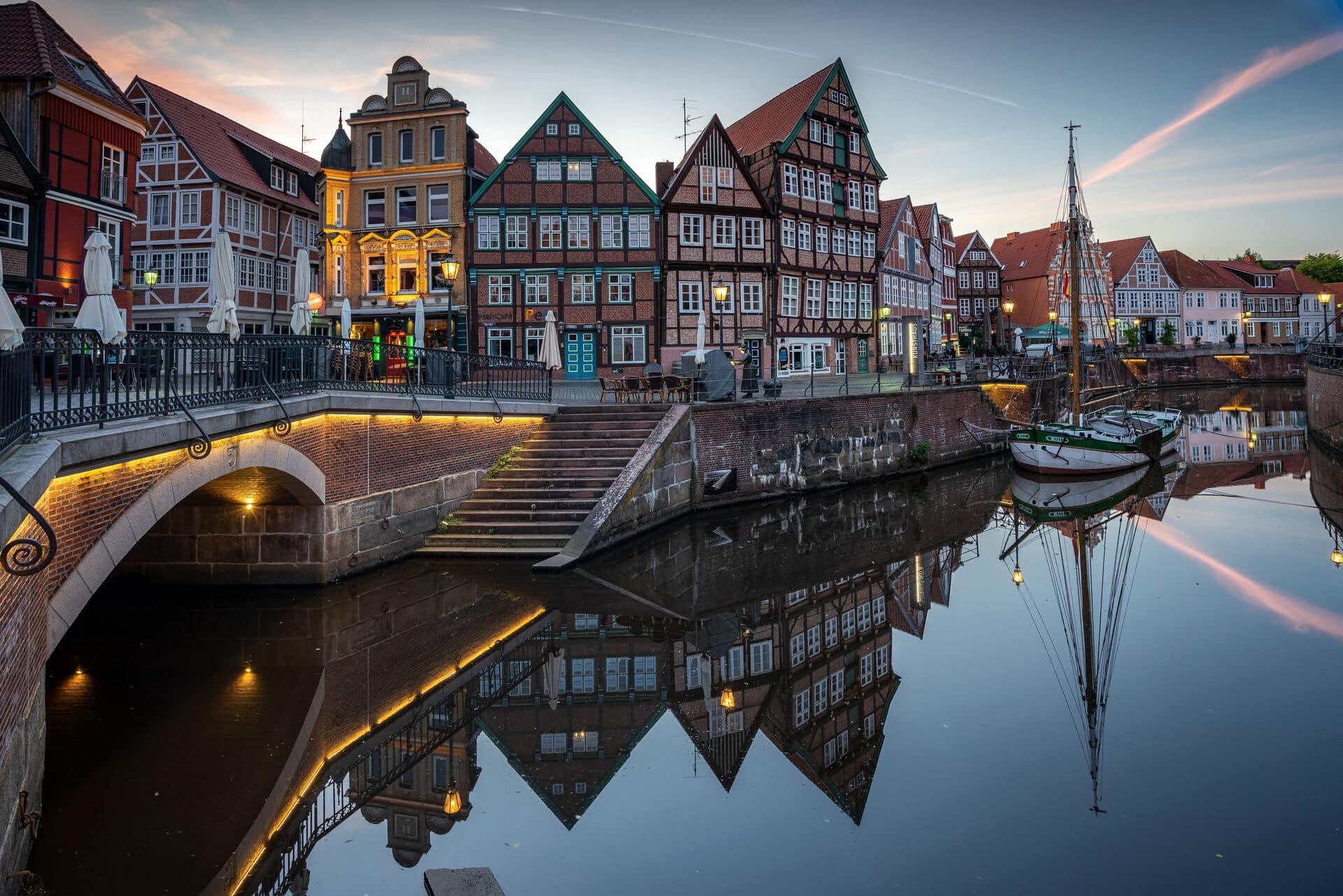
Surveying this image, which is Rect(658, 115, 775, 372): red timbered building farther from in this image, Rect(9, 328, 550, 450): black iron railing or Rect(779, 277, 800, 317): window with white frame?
Rect(9, 328, 550, 450): black iron railing

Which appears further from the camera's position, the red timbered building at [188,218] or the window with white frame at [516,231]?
the red timbered building at [188,218]

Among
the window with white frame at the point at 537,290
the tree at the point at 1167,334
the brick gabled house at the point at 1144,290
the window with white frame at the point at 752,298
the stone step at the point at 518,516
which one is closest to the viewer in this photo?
the stone step at the point at 518,516

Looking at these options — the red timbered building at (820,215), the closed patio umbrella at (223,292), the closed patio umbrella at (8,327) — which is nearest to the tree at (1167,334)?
the red timbered building at (820,215)

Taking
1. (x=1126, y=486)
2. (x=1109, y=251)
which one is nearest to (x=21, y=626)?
(x=1126, y=486)

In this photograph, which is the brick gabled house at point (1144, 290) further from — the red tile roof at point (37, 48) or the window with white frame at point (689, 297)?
the red tile roof at point (37, 48)

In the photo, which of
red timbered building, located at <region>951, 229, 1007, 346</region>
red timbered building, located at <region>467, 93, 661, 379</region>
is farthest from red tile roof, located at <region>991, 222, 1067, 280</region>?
red timbered building, located at <region>467, 93, 661, 379</region>

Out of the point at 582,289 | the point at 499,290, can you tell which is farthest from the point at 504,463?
the point at 582,289

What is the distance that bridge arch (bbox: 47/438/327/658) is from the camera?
815 cm

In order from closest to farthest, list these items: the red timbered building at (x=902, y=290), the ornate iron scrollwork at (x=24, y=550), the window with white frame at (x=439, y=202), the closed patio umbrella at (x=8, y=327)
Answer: the ornate iron scrollwork at (x=24, y=550) < the closed patio umbrella at (x=8, y=327) < the window with white frame at (x=439, y=202) < the red timbered building at (x=902, y=290)

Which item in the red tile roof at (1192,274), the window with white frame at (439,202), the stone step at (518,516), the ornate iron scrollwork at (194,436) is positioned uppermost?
the red tile roof at (1192,274)

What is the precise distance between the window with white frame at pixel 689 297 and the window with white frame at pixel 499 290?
22.5 feet

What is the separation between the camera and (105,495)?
8891 millimetres

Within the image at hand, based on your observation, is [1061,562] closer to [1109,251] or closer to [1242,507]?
[1242,507]

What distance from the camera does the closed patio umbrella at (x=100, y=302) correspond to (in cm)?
917
